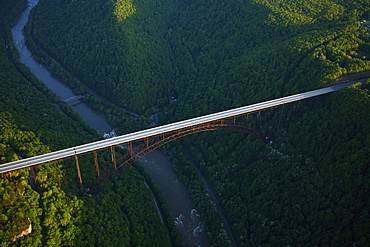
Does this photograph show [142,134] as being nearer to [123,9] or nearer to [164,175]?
[164,175]

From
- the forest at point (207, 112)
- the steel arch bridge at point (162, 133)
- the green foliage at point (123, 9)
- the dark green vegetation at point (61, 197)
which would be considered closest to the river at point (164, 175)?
the forest at point (207, 112)

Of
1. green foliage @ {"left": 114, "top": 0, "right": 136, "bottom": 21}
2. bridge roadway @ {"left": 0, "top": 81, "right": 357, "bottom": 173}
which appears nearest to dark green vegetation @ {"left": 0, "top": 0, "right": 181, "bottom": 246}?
bridge roadway @ {"left": 0, "top": 81, "right": 357, "bottom": 173}

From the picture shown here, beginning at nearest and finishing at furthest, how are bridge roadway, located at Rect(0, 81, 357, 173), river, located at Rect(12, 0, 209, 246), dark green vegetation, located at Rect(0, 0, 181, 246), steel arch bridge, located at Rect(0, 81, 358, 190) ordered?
dark green vegetation, located at Rect(0, 0, 181, 246)
bridge roadway, located at Rect(0, 81, 357, 173)
steel arch bridge, located at Rect(0, 81, 358, 190)
river, located at Rect(12, 0, 209, 246)

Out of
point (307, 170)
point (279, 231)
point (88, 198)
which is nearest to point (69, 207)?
point (88, 198)

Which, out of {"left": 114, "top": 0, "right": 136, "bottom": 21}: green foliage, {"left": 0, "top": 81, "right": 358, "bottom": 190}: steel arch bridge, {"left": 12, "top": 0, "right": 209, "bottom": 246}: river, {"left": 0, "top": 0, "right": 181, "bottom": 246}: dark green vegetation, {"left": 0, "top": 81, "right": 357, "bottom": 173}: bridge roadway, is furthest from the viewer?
{"left": 114, "top": 0, "right": 136, "bottom": 21}: green foliage

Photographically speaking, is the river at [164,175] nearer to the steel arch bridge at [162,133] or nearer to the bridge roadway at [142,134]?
the steel arch bridge at [162,133]

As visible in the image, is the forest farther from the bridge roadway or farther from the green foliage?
the bridge roadway
